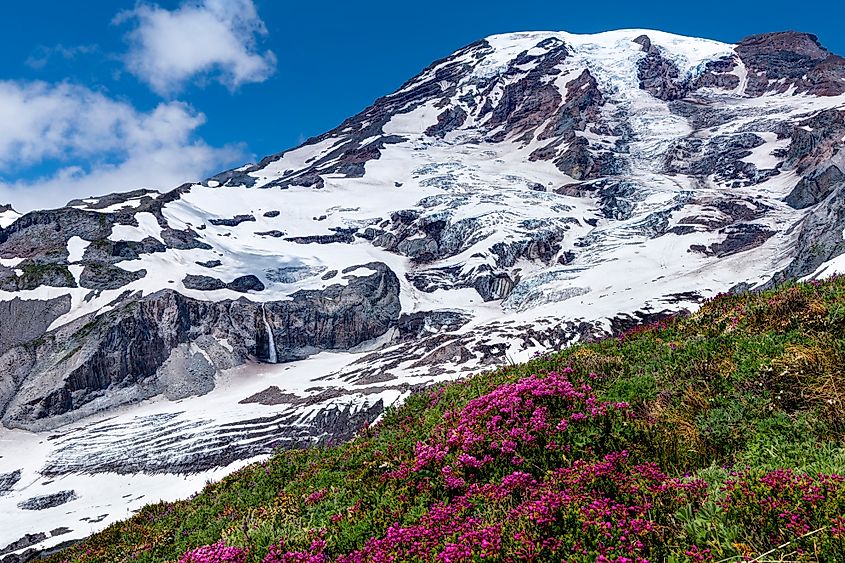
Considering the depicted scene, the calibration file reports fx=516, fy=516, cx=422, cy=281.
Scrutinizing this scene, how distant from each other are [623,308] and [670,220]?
59.6 m

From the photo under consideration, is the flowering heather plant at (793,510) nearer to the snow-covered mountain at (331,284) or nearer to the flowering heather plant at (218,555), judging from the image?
the flowering heather plant at (218,555)

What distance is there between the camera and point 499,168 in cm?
19612

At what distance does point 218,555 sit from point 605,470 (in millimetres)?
5284

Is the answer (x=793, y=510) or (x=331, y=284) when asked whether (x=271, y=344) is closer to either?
(x=331, y=284)

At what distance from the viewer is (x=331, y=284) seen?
11956 centimetres

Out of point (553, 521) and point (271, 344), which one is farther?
point (271, 344)

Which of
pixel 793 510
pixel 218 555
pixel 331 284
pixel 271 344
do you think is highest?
pixel 331 284

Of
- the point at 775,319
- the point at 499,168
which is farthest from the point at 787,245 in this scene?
the point at 499,168

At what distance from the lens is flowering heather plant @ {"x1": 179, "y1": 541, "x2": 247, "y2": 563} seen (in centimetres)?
689

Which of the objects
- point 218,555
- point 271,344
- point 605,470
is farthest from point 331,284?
point 605,470

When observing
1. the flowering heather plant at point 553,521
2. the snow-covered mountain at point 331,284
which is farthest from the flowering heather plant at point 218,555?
the snow-covered mountain at point 331,284

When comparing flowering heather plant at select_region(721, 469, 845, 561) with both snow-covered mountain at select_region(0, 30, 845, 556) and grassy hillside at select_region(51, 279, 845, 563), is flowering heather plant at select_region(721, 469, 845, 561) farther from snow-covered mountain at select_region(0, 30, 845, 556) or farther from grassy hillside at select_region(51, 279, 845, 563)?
snow-covered mountain at select_region(0, 30, 845, 556)

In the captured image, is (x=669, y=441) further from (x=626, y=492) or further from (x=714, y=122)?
(x=714, y=122)

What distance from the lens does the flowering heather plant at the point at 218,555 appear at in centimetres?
689
